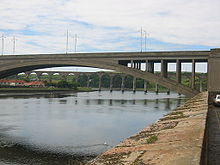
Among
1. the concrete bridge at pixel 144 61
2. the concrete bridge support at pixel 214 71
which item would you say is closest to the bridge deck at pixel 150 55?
the concrete bridge at pixel 144 61

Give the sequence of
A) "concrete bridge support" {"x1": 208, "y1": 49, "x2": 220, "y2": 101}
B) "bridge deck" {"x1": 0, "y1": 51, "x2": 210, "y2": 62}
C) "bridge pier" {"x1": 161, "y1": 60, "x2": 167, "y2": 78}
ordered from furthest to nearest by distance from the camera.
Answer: "bridge pier" {"x1": 161, "y1": 60, "x2": 167, "y2": 78}
"bridge deck" {"x1": 0, "y1": 51, "x2": 210, "y2": 62}
"concrete bridge support" {"x1": 208, "y1": 49, "x2": 220, "y2": 101}

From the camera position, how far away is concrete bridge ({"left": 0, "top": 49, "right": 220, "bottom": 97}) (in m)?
43.5

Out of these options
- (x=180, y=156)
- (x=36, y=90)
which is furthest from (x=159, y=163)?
(x=36, y=90)

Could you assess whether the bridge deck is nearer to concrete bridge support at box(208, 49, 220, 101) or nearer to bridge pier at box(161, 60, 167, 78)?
bridge pier at box(161, 60, 167, 78)

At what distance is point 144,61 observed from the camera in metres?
52.5

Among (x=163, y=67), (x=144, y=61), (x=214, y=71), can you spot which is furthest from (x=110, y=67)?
(x=214, y=71)

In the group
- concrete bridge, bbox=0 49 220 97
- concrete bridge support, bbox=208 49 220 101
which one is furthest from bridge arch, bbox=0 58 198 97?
concrete bridge support, bbox=208 49 220 101

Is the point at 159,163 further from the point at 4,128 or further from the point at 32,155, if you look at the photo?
the point at 4,128

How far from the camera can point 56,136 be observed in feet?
82.2

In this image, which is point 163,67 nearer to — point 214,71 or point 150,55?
point 150,55

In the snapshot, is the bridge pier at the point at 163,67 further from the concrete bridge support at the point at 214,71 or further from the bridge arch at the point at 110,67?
the concrete bridge support at the point at 214,71

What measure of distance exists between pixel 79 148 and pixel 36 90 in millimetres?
102439

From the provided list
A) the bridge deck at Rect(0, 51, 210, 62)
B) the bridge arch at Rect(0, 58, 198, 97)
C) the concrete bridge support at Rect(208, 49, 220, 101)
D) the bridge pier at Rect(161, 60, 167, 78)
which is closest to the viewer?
the concrete bridge support at Rect(208, 49, 220, 101)

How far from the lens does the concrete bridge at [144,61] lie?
43463 millimetres
